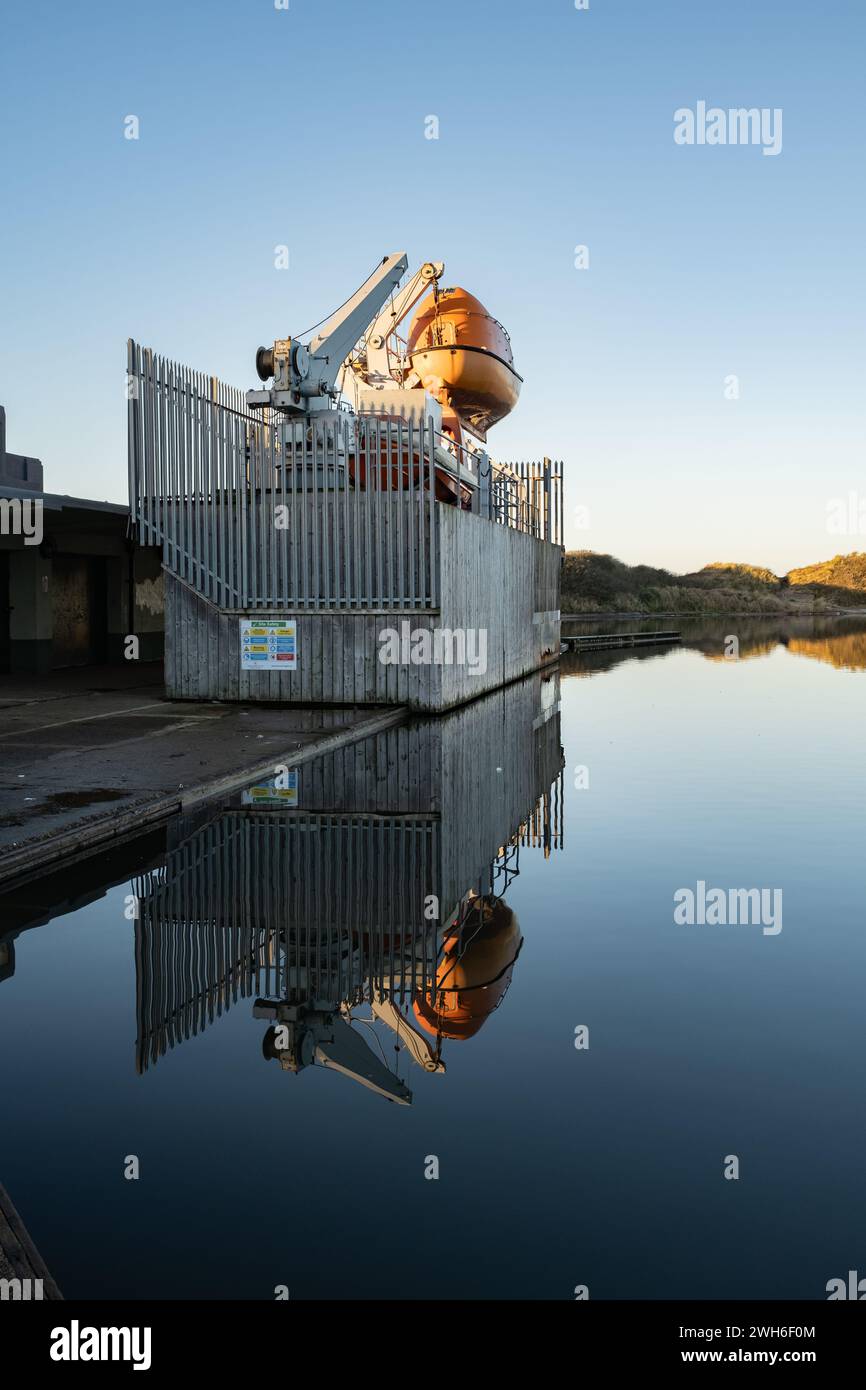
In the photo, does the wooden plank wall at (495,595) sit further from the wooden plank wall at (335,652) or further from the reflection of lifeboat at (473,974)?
the reflection of lifeboat at (473,974)

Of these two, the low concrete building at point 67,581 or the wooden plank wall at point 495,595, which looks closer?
the wooden plank wall at point 495,595

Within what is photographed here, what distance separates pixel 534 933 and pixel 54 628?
22631 millimetres

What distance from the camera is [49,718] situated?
52.1 feet

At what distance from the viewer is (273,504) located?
1808 cm

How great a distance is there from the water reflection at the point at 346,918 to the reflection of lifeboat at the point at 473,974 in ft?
0.04

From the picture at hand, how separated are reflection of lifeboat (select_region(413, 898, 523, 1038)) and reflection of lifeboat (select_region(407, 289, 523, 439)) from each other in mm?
25704

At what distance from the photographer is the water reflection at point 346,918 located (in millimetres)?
5195

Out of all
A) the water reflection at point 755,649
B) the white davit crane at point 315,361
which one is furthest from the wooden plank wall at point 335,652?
the water reflection at point 755,649

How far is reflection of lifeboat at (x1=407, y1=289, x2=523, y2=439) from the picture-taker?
101 ft

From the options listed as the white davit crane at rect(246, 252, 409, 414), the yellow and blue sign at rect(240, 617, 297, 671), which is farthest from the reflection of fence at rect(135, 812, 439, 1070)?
the white davit crane at rect(246, 252, 409, 414)

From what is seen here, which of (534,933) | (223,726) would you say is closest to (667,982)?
(534,933)

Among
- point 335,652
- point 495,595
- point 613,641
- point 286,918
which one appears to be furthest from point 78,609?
point 613,641

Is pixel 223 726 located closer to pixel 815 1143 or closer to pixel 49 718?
pixel 49 718

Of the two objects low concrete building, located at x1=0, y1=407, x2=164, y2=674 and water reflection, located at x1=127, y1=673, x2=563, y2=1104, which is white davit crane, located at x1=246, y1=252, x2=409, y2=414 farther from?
water reflection, located at x1=127, y1=673, x2=563, y2=1104
